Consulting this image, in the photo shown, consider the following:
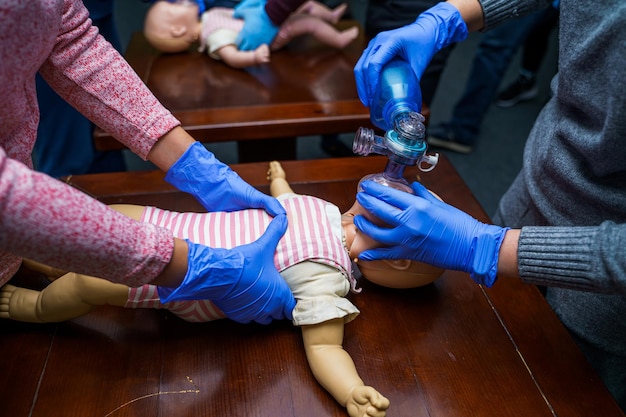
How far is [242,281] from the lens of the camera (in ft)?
2.99

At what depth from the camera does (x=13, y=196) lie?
2.04 ft

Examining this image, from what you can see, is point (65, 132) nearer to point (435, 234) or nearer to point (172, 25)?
point (172, 25)

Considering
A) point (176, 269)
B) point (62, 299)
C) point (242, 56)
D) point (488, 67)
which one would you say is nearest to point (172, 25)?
point (242, 56)

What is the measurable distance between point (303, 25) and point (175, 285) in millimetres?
1297

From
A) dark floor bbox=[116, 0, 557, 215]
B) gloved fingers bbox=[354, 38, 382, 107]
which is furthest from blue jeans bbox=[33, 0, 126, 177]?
gloved fingers bbox=[354, 38, 382, 107]

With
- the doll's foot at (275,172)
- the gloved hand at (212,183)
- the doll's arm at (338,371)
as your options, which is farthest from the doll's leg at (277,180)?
the doll's arm at (338,371)

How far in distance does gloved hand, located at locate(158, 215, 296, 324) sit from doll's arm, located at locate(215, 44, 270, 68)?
855mm

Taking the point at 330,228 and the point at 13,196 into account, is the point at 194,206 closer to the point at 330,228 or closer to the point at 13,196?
the point at 330,228

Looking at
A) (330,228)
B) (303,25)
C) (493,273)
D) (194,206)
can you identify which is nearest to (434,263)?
(493,273)

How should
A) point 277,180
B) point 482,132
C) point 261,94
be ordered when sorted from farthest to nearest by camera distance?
point 482,132, point 261,94, point 277,180

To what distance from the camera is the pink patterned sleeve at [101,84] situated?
930 millimetres

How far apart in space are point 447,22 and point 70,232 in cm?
95

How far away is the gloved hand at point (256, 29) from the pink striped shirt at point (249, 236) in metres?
0.88

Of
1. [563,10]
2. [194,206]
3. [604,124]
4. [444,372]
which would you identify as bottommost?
[444,372]
